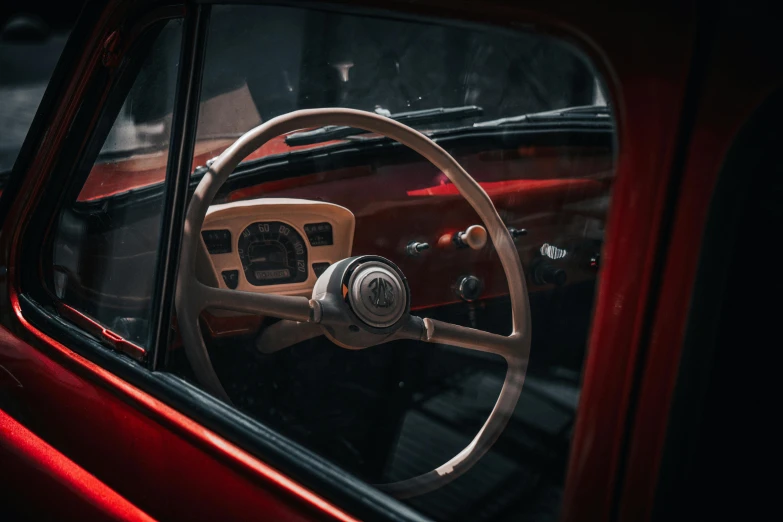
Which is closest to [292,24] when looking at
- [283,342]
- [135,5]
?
[135,5]

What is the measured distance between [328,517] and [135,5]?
975mm

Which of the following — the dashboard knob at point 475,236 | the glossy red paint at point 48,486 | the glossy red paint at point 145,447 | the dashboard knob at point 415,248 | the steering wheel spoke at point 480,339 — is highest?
the dashboard knob at point 475,236

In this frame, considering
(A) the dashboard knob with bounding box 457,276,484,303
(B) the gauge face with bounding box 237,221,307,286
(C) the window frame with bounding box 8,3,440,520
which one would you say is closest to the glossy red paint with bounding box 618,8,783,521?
(C) the window frame with bounding box 8,3,440,520

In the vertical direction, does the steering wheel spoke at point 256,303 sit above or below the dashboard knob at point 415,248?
below

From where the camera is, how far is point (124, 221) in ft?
4.70

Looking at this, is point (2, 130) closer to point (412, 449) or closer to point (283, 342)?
point (283, 342)

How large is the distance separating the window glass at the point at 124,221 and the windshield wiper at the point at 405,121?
626mm

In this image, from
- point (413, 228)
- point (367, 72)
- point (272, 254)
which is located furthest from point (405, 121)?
point (272, 254)

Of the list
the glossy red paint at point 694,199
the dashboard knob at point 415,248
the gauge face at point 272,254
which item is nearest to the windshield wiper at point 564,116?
the glossy red paint at point 694,199

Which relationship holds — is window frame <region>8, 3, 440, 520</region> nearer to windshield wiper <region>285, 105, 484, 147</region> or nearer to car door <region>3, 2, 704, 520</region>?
car door <region>3, 2, 704, 520</region>

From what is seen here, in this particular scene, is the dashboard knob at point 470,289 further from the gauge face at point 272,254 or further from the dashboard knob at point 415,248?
the gauge face at point 272,254

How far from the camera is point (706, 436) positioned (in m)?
0.75

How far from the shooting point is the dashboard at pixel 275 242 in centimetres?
163

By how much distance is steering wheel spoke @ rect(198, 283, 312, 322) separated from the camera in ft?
4.39
